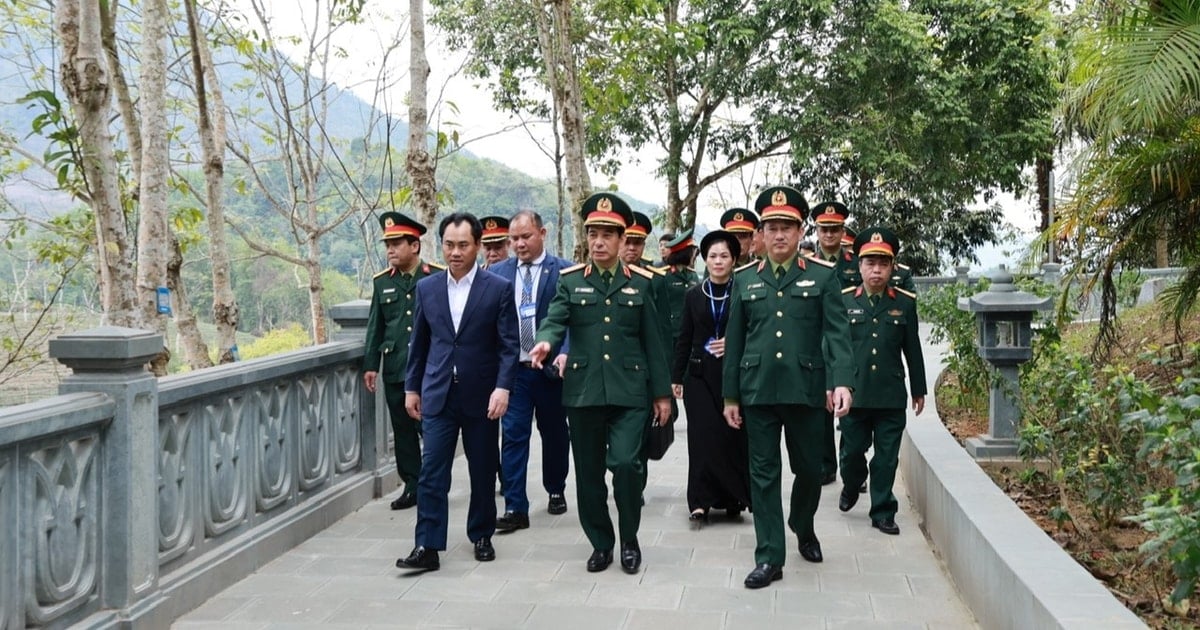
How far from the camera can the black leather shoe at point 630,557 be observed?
546 cm

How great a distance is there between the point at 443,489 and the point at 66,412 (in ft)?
6.97

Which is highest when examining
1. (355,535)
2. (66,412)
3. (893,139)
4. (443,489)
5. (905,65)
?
(905,65)

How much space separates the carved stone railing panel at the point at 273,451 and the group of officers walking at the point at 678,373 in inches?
28.5

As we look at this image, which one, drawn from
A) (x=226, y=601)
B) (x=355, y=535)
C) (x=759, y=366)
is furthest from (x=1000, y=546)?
(x=355, y=535)

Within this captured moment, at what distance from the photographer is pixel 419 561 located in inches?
218

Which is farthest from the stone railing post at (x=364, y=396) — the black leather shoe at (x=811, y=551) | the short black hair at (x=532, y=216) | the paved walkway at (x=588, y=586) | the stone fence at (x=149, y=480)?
the black leather shoe at (x=811, y=551)

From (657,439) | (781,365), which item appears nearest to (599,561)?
(657,439)

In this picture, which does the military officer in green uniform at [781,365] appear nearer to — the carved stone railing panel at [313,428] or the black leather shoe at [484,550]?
the black leather shoe at [484,550]

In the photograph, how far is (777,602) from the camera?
16.2ft

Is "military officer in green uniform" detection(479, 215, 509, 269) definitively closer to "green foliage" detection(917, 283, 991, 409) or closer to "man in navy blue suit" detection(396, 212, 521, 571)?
"man in navy blue suit" detection(396, 212, 521, 571)

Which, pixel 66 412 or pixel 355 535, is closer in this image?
pixel 66 412

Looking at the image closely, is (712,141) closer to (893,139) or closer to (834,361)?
(893,139)

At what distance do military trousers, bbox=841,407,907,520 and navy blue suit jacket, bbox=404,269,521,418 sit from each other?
2174 millimetres

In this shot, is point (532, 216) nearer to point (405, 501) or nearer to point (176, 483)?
point (405, 501)
